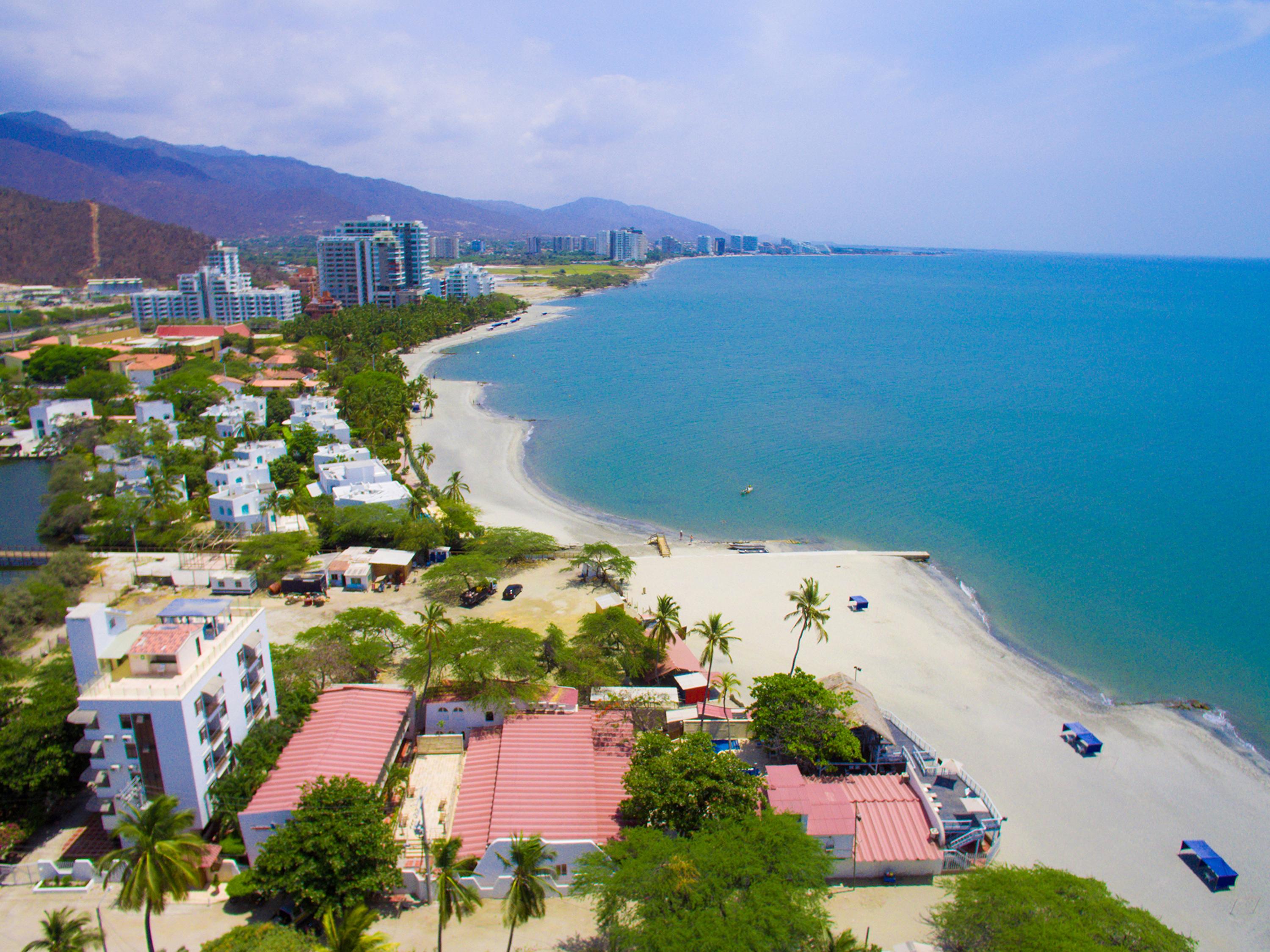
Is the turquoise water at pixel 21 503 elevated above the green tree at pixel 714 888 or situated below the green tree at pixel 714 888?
below

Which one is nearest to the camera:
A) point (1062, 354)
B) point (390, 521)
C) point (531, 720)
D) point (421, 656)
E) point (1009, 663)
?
point (531, 720)

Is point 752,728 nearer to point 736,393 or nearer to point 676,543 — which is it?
point 676,543

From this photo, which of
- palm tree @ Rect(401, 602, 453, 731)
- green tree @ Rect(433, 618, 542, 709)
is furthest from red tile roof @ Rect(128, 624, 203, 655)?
green tree @ Rect(433, 618, 542, 709)

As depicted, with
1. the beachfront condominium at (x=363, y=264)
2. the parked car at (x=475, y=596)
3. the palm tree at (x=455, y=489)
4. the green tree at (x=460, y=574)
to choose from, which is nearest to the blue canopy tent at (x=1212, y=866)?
the parked car at (x=475, y=596)

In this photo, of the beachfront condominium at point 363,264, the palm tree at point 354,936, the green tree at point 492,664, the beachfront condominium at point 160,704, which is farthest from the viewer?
the beachfront condominium at point 363,264

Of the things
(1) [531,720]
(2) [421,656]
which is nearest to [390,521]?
(2) [421,656]

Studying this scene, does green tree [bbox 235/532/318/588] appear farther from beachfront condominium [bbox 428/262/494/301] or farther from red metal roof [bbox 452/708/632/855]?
beachfront condominium [bbox 428/262/494/301]

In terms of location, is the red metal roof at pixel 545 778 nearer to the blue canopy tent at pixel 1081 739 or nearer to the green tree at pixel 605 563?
the green tree at pixel 605 563
